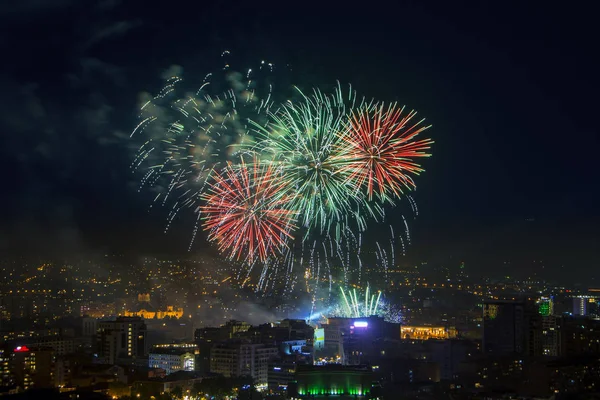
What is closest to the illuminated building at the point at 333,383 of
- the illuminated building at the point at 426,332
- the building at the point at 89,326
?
the illuminated building at the point at 426,332

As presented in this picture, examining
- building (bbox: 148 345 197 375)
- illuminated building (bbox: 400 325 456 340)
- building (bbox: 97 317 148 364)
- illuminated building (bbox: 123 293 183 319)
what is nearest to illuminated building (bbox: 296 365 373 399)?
building (bbox: 148 345 197 375)

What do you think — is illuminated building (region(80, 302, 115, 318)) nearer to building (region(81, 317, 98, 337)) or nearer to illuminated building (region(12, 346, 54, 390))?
building (region(81, 317, 98, 337))

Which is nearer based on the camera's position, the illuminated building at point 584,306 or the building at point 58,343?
the building at point 58,343

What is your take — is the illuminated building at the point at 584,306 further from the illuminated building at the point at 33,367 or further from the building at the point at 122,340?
the illuminated building at the point at 33,367

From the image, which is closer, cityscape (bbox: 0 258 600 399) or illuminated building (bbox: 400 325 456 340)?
cityscape (bbox: 0 258 600 399)

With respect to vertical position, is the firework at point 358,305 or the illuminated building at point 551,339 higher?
the firework at point 358,305

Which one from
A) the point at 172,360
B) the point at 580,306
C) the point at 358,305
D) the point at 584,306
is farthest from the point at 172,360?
the point at 584,306
